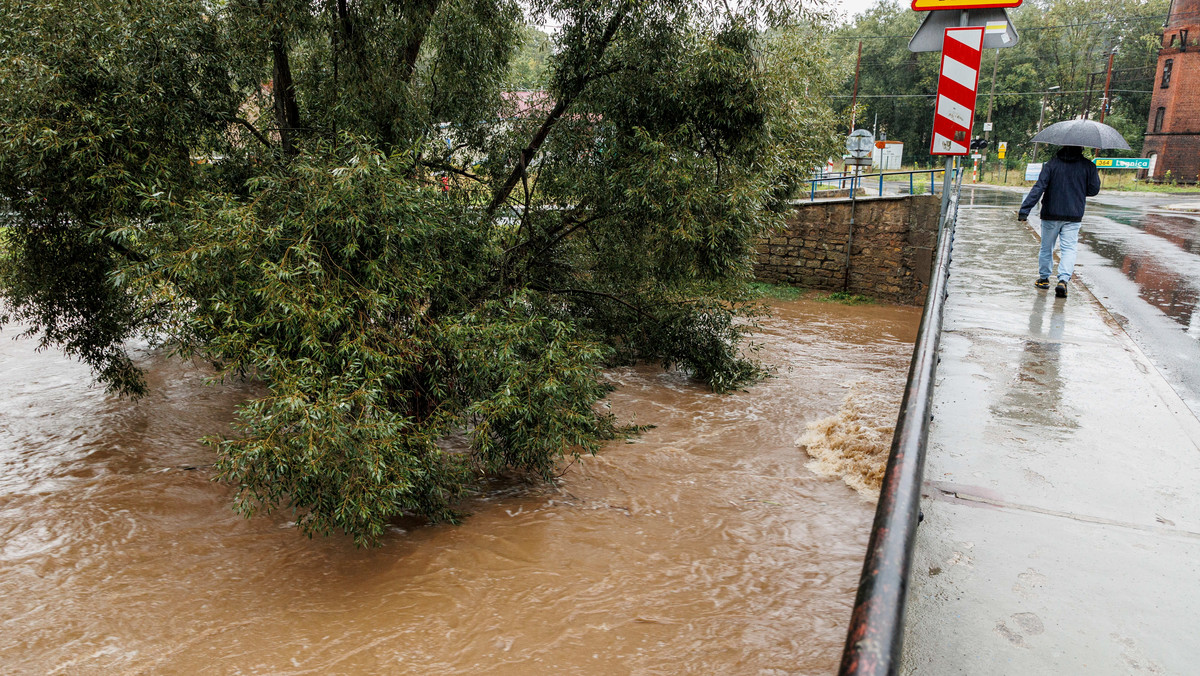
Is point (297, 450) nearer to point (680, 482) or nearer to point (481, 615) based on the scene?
point (481, 615)

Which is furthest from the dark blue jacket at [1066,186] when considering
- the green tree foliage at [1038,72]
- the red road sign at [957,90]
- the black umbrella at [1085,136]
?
the green tree foliage at [1038,72]

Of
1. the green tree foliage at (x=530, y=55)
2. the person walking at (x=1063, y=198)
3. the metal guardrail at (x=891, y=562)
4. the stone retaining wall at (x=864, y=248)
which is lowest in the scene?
the stone retaining wall at (x=864, y=248)

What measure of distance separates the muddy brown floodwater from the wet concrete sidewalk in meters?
1.55

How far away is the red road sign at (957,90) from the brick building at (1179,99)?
41.9 m

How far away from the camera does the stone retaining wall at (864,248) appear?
18094 millimetres

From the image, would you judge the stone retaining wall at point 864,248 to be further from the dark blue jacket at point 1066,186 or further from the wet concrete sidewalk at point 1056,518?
the wet concrete sidewalk at point 1056,518

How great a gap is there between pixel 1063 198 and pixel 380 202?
289 inches

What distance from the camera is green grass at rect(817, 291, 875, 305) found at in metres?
18.6

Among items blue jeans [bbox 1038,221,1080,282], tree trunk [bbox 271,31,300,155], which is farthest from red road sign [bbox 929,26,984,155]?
tree trunk [bbox 271,31,300,155]

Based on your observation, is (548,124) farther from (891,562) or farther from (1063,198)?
(891,562)

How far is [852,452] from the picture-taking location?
7855 mm

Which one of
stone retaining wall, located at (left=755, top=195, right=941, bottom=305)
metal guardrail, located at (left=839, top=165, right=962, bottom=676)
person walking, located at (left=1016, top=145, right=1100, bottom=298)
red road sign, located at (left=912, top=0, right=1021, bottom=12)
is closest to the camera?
metal guardrail, located at (left=839, top=165, right=962, bottom=676)

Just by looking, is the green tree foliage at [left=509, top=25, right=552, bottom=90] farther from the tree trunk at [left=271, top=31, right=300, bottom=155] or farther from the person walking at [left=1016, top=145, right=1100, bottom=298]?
the person walking at [left=1016, top=145, right=1100, bottom=298]

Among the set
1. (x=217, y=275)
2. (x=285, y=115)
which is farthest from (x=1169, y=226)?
(x=217, y=275)
